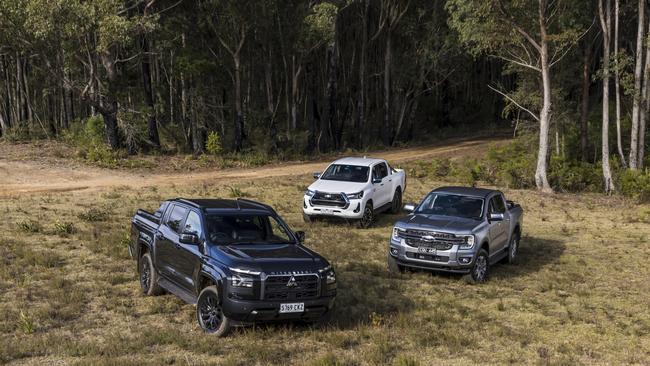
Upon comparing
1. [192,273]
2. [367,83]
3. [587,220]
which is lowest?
[587,220]

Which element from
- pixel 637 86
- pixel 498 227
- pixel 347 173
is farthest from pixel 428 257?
pixel 637 86

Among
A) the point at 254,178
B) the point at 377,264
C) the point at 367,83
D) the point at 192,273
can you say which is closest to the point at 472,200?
the point at 377,264

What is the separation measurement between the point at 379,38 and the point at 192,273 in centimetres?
4001

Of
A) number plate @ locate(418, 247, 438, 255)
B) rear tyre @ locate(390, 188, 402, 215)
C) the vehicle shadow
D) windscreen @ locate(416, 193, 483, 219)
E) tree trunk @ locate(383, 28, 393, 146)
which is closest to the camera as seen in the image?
number plate @ locate(418, 247, 438, 255)

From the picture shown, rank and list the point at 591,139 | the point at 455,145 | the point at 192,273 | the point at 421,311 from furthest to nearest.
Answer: the point at 455,145, the point at 591,139, the point at 421,311, the point at 192,273

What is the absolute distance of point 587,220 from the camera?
70.2 ft

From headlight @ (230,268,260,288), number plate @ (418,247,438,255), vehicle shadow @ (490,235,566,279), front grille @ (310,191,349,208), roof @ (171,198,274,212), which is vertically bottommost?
vehicle shadow @ (490,235,566,279)

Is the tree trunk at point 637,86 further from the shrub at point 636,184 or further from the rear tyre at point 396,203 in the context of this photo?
the rear tyre at point 396,203

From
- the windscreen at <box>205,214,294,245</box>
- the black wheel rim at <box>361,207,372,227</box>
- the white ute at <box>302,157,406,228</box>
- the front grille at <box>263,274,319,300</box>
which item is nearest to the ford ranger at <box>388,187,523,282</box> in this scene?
the windscreen at <box>205,214,294,245</box>

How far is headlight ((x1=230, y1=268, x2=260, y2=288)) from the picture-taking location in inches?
340

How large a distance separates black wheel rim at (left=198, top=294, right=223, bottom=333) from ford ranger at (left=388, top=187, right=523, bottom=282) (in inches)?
190

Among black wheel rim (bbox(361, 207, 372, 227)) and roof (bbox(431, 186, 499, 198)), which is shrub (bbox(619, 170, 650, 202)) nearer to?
black wheel rim (bbox(361, 207, 372, 227))

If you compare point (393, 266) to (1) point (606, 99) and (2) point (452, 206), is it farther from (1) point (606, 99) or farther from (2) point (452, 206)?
(1) point (606, 99)

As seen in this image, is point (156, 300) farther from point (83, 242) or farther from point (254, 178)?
point (254, 178)
